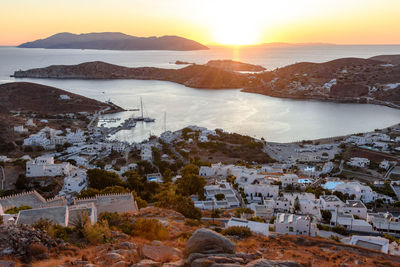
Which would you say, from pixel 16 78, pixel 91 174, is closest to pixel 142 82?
pixel 16 78

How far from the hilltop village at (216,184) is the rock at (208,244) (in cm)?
270

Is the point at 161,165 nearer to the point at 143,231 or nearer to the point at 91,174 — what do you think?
the point at 91,174

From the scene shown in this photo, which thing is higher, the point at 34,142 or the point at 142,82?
the point at 142,82

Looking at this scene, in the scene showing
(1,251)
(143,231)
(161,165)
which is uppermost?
(1,251)

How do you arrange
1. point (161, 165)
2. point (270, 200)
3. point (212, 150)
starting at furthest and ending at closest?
point (212, 150), point (161, 165), point (270, 200)

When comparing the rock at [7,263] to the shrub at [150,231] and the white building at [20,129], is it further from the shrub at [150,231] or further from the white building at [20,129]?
the white building at [20,129]

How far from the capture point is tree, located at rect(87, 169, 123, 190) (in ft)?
48.3

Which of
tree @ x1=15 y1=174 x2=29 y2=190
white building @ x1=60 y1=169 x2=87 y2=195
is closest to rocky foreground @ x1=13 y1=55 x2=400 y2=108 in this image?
white building @ x1=60 y1=169 x2=87 y2=195

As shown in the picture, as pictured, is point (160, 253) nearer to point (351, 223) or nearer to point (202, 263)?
point (202, 263)

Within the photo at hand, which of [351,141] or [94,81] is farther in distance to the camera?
[94,81]

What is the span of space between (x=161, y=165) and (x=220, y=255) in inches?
681

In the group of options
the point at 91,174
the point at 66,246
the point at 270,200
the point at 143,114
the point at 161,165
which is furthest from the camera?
the point at 143,114

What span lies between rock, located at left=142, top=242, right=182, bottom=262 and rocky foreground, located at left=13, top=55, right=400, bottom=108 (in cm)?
5416

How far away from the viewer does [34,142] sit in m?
26.6
